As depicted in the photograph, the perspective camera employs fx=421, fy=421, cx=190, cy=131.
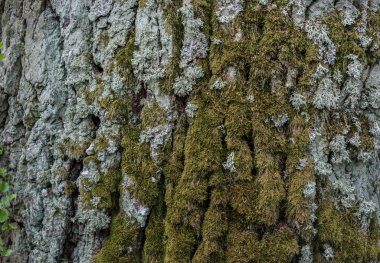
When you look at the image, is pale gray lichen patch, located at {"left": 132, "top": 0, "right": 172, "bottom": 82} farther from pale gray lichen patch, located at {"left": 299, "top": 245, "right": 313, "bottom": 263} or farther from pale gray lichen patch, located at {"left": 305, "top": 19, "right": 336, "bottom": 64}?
pale gray lichen patch, located at {"left": 299, "top": 245, "right": 313, "bottom": 263}

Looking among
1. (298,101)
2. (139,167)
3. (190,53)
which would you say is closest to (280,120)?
(298,101)

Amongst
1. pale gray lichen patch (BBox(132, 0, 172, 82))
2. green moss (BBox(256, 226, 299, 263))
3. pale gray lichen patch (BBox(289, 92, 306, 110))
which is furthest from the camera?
pale gray lichen patch (BBox(132, 0, 172, 82))

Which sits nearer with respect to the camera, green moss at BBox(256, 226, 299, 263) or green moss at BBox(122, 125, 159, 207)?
green moss at BBox(256, 226, 299, 263)

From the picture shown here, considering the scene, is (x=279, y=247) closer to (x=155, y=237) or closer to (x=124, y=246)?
(x=155, y=237)

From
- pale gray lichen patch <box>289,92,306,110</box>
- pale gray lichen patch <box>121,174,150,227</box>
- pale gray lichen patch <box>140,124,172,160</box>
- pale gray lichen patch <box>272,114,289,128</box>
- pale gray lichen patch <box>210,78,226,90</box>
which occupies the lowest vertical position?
pale gray lichen patch <box>121,174,150,227</box>

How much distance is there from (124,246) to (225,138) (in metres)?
0.94

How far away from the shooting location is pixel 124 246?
106 inches

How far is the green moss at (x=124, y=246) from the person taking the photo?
8.80 feet

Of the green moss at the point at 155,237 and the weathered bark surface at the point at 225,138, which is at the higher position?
the weathered bark surface at the point at 225,138

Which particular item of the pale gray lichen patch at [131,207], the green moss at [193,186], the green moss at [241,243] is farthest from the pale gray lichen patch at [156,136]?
the green moss at [241,243]

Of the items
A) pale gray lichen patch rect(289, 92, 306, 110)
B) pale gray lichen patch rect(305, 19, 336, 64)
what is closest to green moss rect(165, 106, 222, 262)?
pale gray lichen patch rect(289, 92, 306, 110)

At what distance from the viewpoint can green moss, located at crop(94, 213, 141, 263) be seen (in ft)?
8.80

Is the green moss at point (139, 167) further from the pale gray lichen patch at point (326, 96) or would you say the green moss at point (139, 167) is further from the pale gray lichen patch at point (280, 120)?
the pale gray lichen patch at point (326, 96)

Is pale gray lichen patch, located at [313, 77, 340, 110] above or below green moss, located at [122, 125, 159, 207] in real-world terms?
above
